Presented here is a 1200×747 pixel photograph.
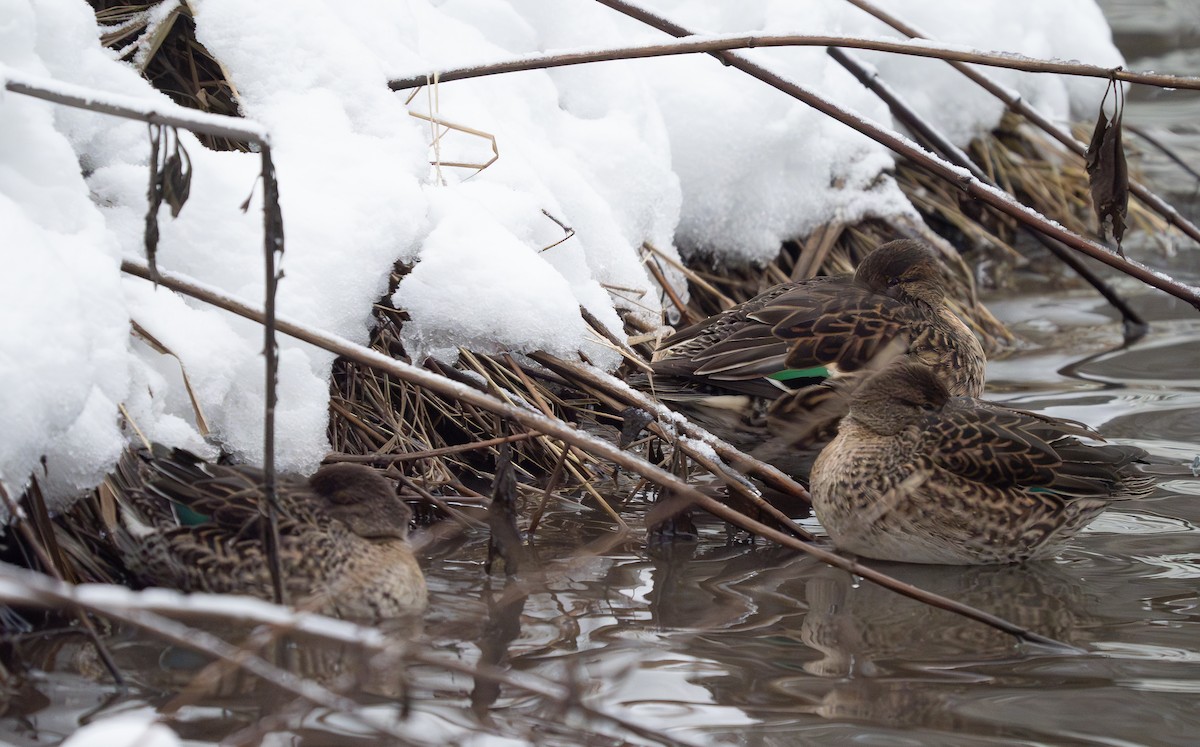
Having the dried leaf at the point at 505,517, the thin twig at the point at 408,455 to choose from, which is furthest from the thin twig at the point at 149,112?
the thin twig at the point at 408,455

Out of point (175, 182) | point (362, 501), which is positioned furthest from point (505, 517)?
point (175, 182)

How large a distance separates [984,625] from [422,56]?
2923mm

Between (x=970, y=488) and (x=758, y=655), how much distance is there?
120cm

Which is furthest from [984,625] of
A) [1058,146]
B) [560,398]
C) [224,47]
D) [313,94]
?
[1058,146]

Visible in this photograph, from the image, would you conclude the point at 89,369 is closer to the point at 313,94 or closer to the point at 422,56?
the point at 313,94

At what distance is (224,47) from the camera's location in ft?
14.3

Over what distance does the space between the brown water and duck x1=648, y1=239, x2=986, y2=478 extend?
0.65m

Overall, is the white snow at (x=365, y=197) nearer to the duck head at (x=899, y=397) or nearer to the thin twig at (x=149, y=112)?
the thin twig at (x=149, y=112)

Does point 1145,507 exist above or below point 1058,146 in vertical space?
below

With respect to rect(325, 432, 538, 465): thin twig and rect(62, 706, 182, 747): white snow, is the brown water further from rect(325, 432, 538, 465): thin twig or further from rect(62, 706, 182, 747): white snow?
rect(325, 432, 538, 465): thin twig

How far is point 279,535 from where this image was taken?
3.25 meters

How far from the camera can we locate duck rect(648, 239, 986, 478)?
4.66 m

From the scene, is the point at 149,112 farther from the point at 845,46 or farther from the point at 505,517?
the point at 845,46

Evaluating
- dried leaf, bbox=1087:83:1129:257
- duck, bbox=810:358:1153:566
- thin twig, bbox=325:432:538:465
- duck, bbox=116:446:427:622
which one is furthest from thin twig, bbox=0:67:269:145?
dried leaf, bbox=1087:83:1129:257
